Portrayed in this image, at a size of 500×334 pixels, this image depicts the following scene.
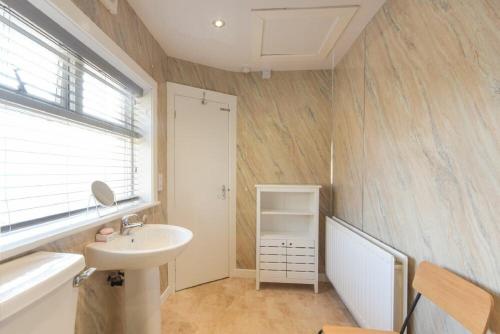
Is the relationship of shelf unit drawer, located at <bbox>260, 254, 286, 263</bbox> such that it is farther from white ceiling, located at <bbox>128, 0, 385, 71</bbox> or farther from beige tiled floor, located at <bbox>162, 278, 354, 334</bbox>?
white ceiling, located at <bbox>128, 0, 385, 71</bbox>

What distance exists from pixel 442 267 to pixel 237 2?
6.33 feet

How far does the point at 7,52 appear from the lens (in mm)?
877

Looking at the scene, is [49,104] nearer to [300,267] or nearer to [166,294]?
[166,294]

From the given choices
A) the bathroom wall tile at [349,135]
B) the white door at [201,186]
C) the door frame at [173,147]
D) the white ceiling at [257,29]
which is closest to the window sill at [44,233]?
the door frame at [173,147]

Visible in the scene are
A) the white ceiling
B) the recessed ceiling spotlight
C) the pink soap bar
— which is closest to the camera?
the pink soap bar

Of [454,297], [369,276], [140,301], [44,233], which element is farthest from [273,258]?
[44,233]

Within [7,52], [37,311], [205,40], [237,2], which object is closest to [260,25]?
[237,2]

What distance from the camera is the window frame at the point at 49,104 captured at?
90 centimetres

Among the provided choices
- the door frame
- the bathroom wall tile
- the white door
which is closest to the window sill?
the door frame

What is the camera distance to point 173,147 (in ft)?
7.63

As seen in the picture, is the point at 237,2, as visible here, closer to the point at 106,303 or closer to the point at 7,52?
the point at 7,52

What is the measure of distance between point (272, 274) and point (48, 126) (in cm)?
218

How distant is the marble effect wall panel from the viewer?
0.89 meters

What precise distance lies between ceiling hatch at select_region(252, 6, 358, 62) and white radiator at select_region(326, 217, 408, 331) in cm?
160
